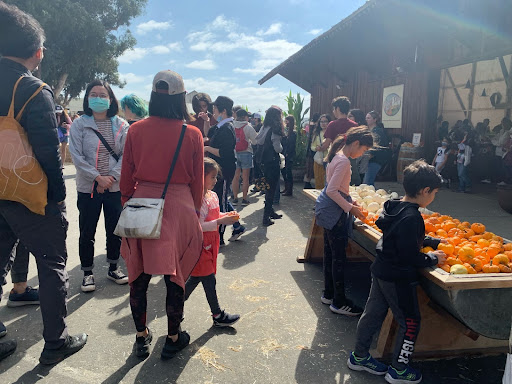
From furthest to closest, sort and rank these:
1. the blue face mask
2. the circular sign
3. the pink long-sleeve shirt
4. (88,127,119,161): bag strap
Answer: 1. the circular sign
2. (88,127,119,161): bag strap
3. the blue face mask
4. the pink long-sleeve shirt

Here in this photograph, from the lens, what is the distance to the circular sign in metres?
10.6

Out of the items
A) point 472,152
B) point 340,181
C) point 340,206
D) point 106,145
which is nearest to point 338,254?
point 340,206

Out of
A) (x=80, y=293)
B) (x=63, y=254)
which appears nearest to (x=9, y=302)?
(x=80, y=293)

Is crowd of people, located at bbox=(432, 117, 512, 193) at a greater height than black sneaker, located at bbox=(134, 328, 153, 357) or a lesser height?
greater

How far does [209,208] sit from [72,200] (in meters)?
6.48

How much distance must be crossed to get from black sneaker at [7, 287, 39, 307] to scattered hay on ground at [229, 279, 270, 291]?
1809mm

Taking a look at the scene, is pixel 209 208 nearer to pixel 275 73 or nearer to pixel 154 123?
pixel 154 123

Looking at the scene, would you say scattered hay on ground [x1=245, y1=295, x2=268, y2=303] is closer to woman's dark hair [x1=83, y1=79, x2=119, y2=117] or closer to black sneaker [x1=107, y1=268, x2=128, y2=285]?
black sneaker [x1=107, y1=268, x2=128, y2=285]

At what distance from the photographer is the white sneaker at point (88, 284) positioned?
148 inches

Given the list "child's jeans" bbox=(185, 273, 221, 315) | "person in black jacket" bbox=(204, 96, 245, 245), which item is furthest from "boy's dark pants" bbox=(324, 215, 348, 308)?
"person in black jacket" bbox=(204, 96, 245, 245)

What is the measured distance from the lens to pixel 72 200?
837cm

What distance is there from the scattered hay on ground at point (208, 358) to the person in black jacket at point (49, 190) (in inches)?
35.6

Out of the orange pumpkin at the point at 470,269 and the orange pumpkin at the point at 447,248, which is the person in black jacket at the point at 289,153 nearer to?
the orange pumpkin at the point at 447,248

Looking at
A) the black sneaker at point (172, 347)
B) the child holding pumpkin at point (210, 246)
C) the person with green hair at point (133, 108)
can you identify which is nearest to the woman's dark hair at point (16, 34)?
the child holding pumpkin at point (210, 246)
